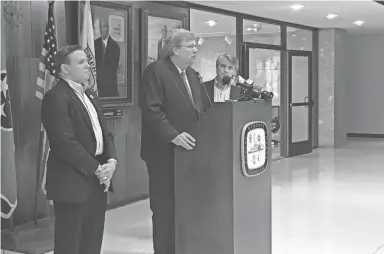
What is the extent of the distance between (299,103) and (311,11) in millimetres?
2624

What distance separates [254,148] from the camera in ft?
10.5

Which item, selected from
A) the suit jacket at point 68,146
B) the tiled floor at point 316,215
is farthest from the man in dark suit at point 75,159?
the tiled floor at point 316,215

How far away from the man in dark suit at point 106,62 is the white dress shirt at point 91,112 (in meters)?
2.93

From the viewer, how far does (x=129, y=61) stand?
22.0ft

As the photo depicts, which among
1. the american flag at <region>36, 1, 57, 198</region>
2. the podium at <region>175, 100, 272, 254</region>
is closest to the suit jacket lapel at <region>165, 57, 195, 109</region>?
the podium at <region>175, 100, 272, 254</region>

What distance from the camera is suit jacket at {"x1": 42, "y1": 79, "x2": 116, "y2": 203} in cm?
316

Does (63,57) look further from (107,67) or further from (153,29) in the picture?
(153,29)

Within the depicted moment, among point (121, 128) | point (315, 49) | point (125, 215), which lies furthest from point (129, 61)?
→ point (315, 49)

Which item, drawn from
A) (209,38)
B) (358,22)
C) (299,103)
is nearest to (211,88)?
(209,38)

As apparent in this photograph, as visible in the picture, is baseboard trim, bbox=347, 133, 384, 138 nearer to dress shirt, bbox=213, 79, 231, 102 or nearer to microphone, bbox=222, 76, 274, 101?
dress shirt, bbox=213, 79, 231, 102

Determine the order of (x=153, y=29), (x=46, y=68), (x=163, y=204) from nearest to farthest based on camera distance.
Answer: (x=163, y=204)
(x=46, y=68)
(x=153, y=29)

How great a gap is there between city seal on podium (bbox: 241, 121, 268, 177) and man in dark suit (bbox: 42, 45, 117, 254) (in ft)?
2.62

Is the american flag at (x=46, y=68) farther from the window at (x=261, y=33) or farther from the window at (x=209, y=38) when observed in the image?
the window at (x=261, y=33)

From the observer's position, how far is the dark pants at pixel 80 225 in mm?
3248
